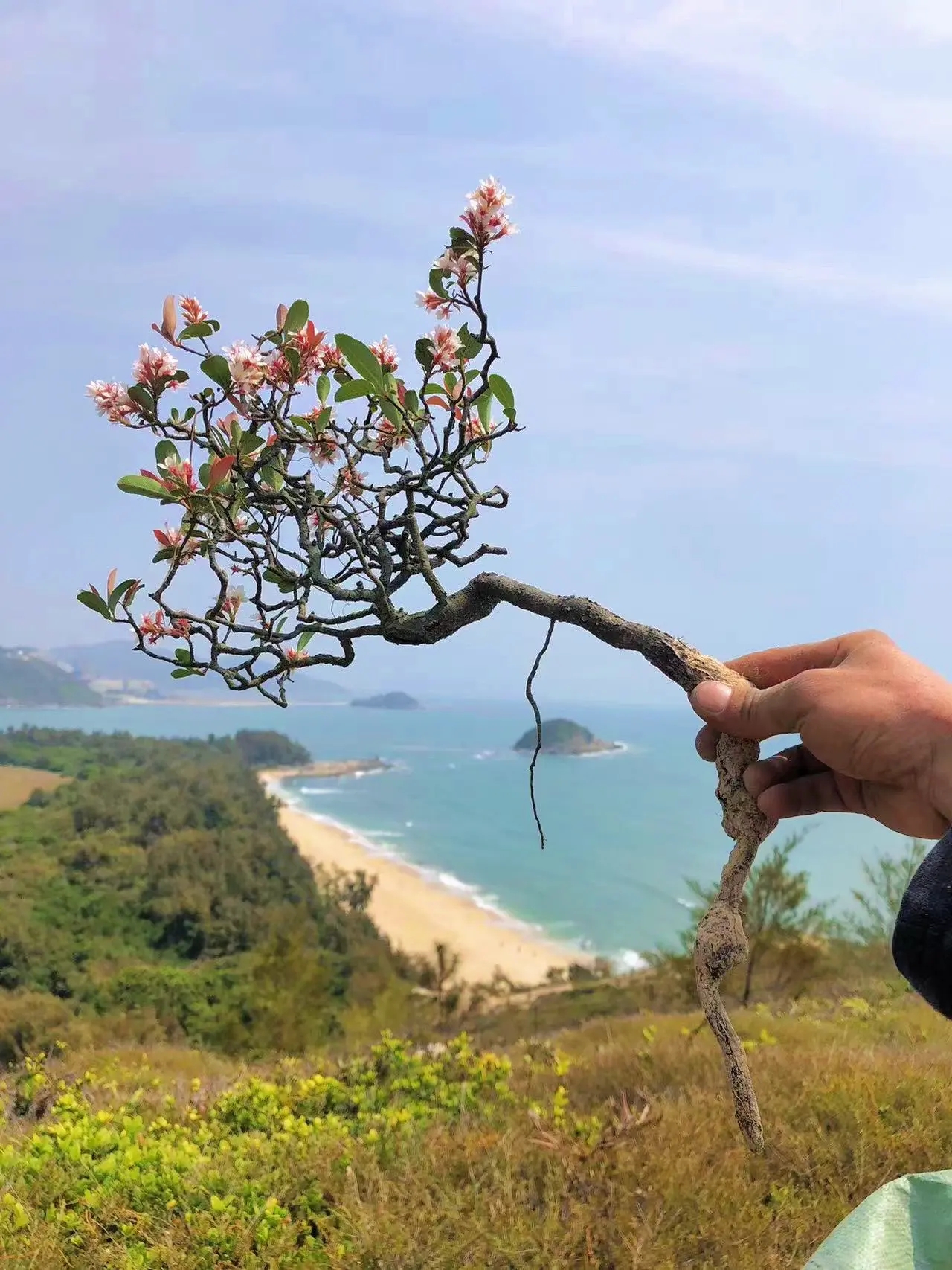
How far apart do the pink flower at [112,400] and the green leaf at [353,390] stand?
1.74 feet

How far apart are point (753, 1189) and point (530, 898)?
37114 millimetres

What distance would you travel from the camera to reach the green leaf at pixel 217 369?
1.97m

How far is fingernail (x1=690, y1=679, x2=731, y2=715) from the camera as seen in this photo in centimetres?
179

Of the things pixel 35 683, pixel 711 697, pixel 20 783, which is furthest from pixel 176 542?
pixel 35 683

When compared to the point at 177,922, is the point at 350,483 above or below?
above

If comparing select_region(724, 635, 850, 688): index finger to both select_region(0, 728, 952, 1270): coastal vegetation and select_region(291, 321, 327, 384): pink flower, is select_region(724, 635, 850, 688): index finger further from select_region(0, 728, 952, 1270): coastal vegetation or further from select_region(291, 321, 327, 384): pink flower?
select_region(291, 321, 327, 384): pink flower

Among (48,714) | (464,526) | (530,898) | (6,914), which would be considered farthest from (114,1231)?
(48,714)

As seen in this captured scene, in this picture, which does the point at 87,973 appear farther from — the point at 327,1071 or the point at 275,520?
the point at 275,520

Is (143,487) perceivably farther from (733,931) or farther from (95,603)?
(733,931)

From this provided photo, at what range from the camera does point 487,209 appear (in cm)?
191

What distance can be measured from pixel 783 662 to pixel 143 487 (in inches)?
61.6

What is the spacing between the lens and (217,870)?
1346 inches

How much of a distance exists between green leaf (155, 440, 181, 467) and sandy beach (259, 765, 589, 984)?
83.3 feet

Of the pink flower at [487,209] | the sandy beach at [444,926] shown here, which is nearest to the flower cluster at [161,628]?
the pink flower at [487,209]
